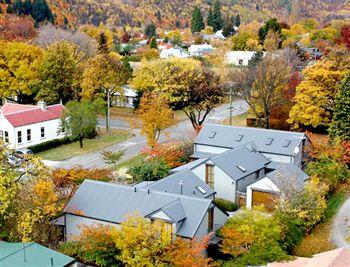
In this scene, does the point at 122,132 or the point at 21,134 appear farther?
the point at 122,132

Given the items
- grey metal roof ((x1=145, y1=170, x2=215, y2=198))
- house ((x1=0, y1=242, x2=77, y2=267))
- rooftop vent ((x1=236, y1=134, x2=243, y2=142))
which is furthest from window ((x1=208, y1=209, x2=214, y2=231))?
rooftop vent ((x1=236, y1=134, x2=243, y2=142))

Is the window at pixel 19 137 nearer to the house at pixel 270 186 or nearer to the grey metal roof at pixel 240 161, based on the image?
the grey metal roof at pixel 240 161

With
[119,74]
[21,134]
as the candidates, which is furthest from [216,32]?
[21,134]

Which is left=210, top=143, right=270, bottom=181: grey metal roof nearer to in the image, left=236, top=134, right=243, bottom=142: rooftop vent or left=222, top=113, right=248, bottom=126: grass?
left=236, top=134, right=243, bottom=142: rooftop vent

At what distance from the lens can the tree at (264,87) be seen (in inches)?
2125

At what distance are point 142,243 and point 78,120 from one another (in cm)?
2614

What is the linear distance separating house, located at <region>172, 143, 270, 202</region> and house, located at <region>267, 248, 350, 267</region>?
1043 centimetres

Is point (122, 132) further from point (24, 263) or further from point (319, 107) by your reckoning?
point (24, 263)

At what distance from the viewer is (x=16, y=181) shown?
28.5 m

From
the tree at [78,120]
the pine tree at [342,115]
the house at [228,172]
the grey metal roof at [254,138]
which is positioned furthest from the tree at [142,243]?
the tree at [78,120]

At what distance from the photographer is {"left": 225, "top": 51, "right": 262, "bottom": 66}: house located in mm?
91075

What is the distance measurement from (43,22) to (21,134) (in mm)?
84734

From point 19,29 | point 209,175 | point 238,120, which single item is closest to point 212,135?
point 209,175

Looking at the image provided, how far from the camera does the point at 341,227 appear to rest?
3300cm
